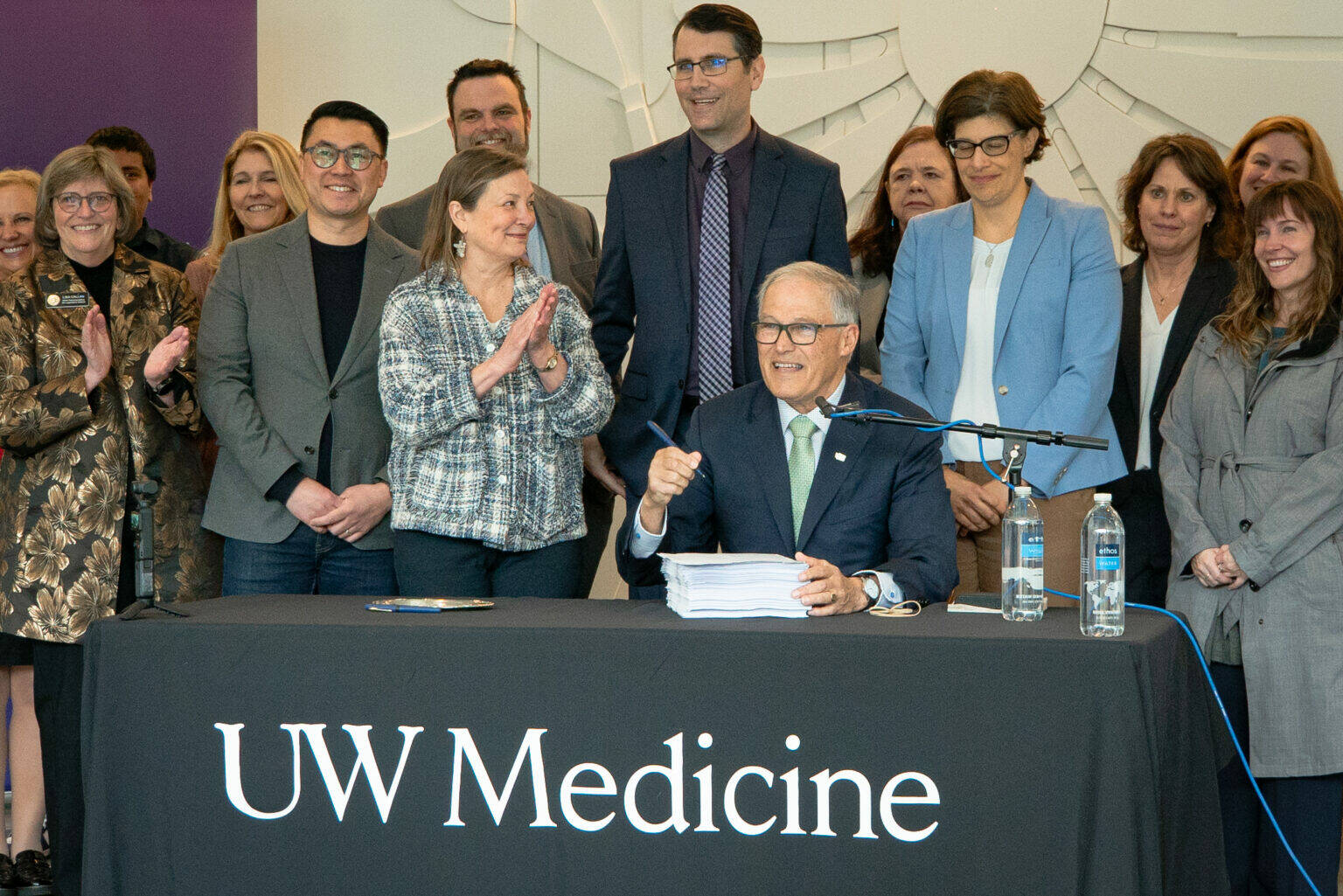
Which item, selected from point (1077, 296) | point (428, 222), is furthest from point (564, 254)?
point (1077, 296)

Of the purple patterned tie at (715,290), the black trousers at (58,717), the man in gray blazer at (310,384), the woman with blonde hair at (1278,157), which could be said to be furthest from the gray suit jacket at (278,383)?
the woman with blonde hair at (1278,157)

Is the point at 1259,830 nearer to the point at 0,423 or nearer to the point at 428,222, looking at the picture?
the point at 428,222

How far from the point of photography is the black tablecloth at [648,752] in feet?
7.05

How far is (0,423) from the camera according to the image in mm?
3207

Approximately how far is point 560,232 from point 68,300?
50.9 inches

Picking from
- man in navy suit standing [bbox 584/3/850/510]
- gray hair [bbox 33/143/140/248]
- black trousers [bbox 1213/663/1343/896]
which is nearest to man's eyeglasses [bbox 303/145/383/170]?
gray hair [bbox 33/143/140/248]

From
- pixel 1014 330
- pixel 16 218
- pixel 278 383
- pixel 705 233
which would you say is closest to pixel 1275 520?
pixel 1014 330

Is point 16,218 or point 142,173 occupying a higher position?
point 142,173

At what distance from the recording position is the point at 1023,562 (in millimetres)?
2396

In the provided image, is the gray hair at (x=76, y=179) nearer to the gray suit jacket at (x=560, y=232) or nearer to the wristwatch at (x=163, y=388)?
the wristwatch at (x=163, y=388)

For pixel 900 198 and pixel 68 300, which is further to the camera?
pixel 900 198

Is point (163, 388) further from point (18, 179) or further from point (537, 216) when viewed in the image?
point (18, 179)

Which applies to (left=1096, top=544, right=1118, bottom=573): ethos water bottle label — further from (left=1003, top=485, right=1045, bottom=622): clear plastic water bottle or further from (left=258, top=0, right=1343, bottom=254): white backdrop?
(left=258, top=0, right=1343, bottom=254): white backdrop

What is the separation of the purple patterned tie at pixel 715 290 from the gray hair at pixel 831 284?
1.69ft
